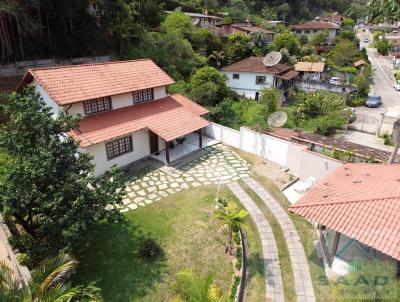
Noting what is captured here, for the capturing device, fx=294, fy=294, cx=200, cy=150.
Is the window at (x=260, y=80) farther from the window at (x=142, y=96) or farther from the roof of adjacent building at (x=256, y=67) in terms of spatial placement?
A: the window at (x=142, y=96)

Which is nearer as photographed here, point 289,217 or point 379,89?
point 289,217

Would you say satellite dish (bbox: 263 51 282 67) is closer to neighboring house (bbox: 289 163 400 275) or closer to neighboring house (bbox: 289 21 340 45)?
neighboring house (bbox: 289 163 400 275)

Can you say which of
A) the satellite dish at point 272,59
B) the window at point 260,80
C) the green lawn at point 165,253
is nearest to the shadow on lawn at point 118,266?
the green lawn at point 165,253

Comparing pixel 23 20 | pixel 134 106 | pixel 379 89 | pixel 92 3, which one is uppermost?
pixel 92 3

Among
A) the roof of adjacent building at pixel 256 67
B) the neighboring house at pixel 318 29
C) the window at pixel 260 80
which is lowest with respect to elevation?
the window at pixel 260 80

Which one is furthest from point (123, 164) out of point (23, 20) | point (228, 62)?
point (228, 62)

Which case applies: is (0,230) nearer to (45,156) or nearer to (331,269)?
(45,156)
